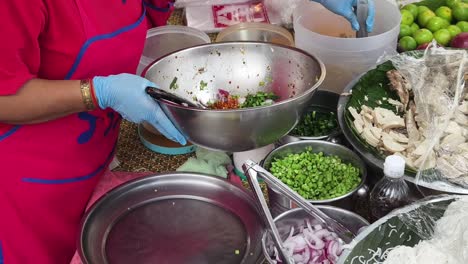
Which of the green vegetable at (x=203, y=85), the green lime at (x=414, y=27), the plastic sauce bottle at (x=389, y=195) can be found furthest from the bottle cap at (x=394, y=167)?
the green lime at (x=414, y=27)

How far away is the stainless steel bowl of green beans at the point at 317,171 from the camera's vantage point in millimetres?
1185

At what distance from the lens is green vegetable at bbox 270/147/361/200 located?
1224mm

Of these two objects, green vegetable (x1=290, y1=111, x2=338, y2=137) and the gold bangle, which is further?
green vegetable (x1=290, y1=111, x2=338, y2=137)

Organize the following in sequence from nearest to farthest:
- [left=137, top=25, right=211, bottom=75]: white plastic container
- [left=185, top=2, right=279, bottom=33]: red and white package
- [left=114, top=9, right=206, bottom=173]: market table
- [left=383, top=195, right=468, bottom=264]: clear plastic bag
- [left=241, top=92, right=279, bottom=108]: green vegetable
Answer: [left=383, top=195, right=468, bottom=264]: clear plastic bag
[left=241, top=92, right=279, bottom=108]: green vegetable
[left=114, top=9, right=206, bottom=173]: market table
[left=137, top=25, right=211, bottom=75]: white plastic container
[left=185, top=2, right=279, bottom=33]: red and white package

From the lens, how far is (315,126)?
148 cm

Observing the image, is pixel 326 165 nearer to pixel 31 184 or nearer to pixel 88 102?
pixel 88 102

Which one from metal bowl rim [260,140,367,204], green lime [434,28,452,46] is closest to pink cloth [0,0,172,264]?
metal bowl rim [260,140,367,204]

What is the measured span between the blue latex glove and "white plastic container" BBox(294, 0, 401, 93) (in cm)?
68

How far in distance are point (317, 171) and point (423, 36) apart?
0.86m

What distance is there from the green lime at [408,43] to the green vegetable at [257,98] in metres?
0.67

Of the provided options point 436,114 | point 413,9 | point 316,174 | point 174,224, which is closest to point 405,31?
point 413,9

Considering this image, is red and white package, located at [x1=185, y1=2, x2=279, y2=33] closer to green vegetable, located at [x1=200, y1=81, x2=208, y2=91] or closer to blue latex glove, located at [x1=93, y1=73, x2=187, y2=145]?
green vegetable, located at [x1=200, y1=81, x2=208, y2=91]

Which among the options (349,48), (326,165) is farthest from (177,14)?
(326,165)

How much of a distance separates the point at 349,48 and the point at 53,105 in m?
0.94
